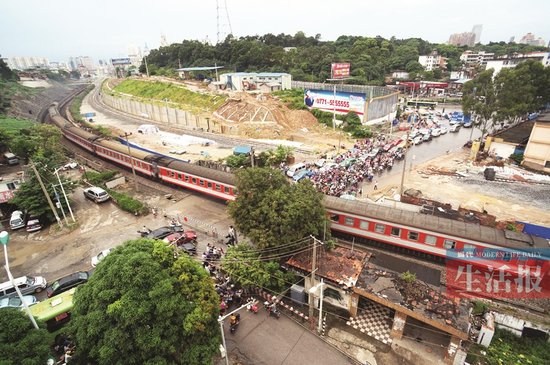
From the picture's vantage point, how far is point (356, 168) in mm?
32531

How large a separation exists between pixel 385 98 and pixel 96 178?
4949cm

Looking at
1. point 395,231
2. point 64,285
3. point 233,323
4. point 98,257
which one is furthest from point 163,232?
point 395,231

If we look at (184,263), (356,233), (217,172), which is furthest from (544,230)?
(217,172)

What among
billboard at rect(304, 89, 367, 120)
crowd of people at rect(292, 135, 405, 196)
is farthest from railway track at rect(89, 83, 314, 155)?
billboard at rect(304, 89, 367, 120)

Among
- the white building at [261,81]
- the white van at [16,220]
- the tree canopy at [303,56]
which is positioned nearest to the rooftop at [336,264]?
the white van at [16,220]

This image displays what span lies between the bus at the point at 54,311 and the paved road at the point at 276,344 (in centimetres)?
777

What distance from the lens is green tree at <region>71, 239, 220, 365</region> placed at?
9086 millimetres

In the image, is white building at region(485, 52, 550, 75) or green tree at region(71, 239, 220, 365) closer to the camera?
green tree at region(71, 239, 220, 365)

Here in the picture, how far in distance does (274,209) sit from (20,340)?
35.0 feet

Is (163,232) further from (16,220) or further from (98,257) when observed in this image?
(16,220)

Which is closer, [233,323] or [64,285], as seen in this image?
[233,323]

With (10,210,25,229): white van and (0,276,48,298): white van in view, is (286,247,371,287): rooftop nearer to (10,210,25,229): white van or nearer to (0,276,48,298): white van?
(0,276,48,298): white van

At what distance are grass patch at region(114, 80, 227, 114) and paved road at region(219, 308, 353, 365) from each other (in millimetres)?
54292

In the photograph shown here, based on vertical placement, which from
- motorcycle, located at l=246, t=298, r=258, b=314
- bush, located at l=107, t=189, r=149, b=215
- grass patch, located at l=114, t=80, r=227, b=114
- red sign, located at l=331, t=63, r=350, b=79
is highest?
red sign, located at l=331, t=63, r=350, b=79
